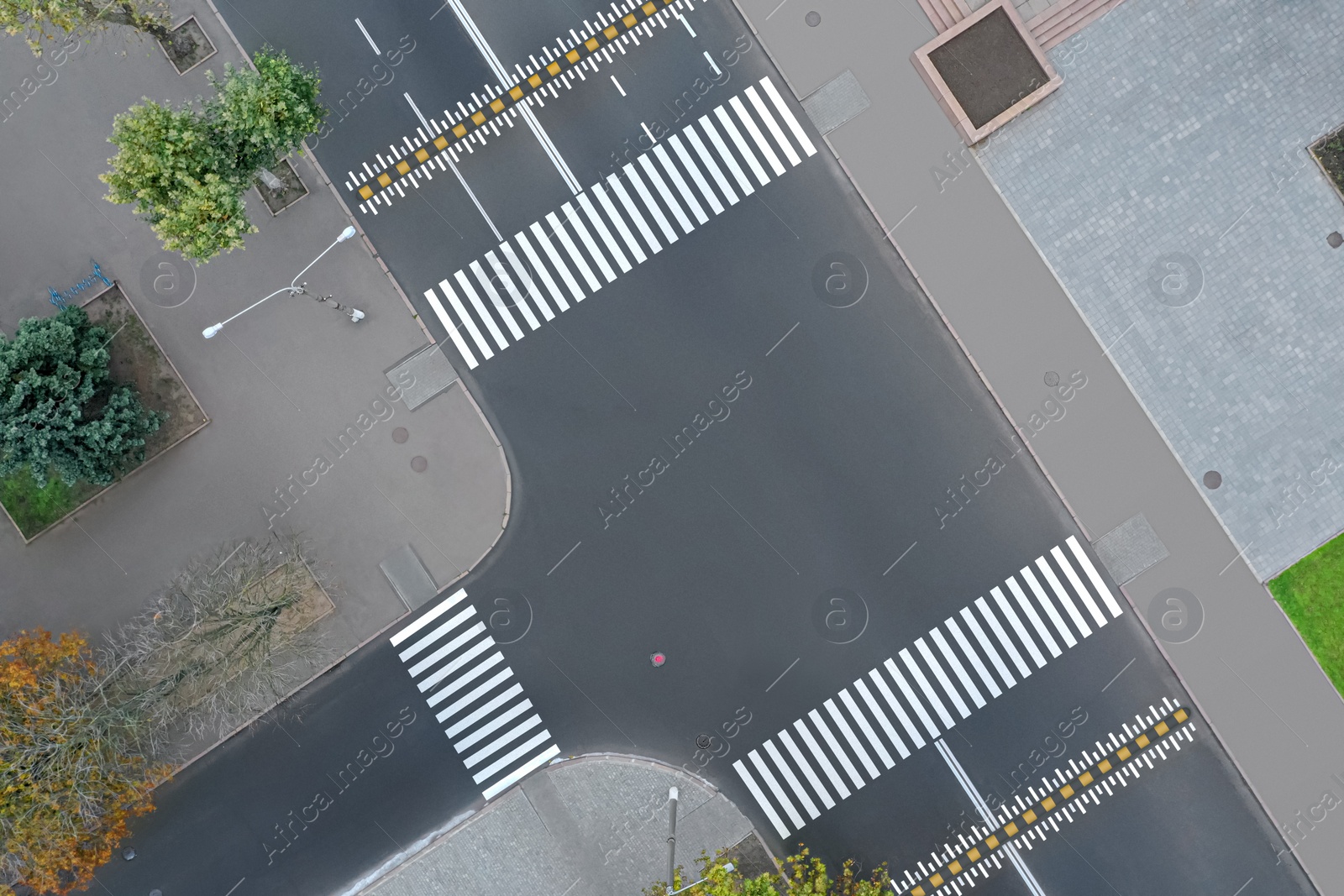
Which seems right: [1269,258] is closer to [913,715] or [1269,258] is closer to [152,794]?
[913,715]

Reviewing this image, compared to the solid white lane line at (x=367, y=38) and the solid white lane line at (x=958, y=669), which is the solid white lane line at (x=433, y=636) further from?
the solid white lane line at (x=367, y=38)

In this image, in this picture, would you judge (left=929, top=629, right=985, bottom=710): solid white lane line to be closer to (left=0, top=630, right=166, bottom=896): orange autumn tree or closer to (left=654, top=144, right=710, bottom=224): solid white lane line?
(left=654, top=144, right=710, bottom=224): solid white lane line

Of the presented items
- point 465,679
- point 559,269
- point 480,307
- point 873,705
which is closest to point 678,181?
point 559,269

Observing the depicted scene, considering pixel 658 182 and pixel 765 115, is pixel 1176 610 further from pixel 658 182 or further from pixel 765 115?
pixel 658 182

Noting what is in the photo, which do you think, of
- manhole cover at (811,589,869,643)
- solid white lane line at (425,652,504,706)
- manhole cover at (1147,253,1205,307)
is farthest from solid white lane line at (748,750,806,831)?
manhole cover at (1147,253,1205,307)

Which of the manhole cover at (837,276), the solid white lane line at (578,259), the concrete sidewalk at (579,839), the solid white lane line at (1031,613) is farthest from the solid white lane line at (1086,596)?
the solid white lane line at (578,259)

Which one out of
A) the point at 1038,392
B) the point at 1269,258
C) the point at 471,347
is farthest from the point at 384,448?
the point at 1269,258
